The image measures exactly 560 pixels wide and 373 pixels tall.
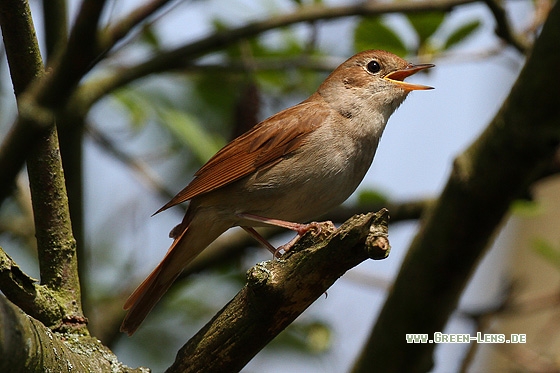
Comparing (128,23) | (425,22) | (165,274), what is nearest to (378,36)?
(425,22)

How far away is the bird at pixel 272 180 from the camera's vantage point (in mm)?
4223

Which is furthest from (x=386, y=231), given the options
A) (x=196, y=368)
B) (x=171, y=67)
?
(x=171, y=67)

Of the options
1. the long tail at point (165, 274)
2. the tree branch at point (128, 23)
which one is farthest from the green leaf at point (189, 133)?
the tree branch at point (128, 23)

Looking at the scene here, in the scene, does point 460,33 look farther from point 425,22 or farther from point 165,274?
point 165,274

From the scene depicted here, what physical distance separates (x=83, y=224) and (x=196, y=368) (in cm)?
196

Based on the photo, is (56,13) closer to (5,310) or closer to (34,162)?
(34,162)

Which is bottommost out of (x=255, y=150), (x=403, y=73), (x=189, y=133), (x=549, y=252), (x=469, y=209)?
(x=549, y=252)

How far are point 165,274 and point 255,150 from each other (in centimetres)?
88

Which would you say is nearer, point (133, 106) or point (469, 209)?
point (469, 209)

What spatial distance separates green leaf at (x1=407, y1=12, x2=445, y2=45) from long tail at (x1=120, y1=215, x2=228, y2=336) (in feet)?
6.23

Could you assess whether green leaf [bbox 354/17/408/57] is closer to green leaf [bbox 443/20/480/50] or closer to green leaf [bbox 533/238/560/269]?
green leaf [bbox 443/20/480/50]

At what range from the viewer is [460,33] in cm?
507

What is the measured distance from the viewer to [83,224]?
4.73m

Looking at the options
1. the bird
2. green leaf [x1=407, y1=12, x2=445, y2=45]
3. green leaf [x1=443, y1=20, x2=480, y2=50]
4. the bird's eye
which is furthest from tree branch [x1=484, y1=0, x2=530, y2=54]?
the bird's eye
